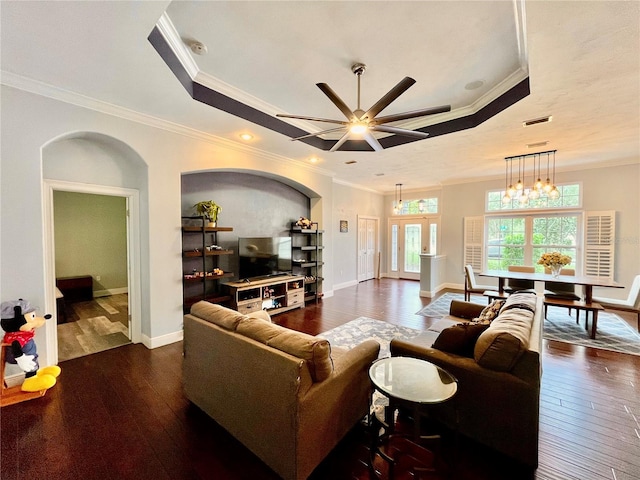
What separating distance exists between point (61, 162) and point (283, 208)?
140 inches

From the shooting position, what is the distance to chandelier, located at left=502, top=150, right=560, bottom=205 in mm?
4598

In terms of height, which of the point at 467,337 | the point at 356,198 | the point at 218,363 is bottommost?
the point at 218,363

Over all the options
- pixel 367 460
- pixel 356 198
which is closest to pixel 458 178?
pixel 356 198

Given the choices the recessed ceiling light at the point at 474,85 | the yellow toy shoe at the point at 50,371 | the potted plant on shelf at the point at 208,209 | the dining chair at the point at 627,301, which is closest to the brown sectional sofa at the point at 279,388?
the yellow toy shoe at the point at 50,371

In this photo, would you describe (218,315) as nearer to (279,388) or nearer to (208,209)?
(279,388)

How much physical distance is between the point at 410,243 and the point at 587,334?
5304mm

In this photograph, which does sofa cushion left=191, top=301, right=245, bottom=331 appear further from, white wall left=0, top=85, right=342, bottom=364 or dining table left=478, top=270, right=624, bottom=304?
dining table left=478, top=270, right=624, bottom=304

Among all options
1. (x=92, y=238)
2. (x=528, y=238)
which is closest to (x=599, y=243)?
(x=528, y=238)

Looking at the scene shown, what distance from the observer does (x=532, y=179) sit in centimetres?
630

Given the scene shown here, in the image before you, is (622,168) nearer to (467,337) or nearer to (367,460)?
(467,337)

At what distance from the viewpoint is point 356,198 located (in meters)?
8.17

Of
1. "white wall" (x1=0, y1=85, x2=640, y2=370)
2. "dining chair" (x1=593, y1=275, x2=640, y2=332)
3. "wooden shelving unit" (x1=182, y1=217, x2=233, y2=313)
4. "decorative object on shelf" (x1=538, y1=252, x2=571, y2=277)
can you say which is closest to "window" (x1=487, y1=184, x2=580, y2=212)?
"white wall" (x1=0, y1=85, x2=640, y2=370)

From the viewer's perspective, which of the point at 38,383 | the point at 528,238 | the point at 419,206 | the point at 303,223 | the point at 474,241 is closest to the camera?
the point at 38,383

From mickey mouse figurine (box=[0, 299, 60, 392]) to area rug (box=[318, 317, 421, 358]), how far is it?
118 inches
